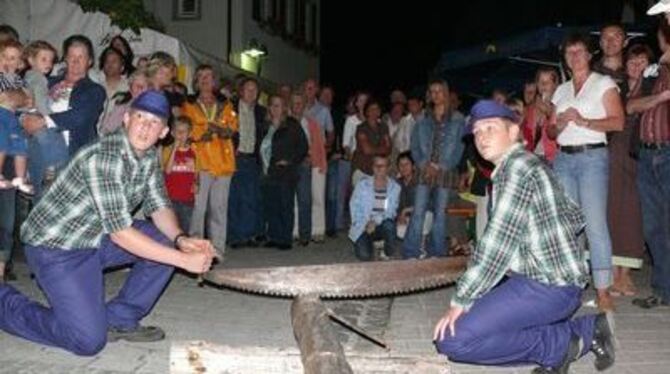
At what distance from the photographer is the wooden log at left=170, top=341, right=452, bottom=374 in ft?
12.3

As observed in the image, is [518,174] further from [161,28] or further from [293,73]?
[293,73]

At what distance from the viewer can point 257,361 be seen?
12.5 ft

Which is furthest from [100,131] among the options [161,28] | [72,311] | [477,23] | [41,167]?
[477,23]

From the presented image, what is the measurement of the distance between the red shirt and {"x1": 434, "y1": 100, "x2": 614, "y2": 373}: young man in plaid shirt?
4.26 m

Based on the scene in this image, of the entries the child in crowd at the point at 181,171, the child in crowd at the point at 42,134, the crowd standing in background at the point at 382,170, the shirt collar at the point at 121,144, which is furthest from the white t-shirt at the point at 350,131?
the shirt collar at the point at 121,144

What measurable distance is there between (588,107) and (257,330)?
299cm

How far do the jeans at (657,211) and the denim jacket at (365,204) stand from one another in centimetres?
336

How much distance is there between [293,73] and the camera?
29.1 meters

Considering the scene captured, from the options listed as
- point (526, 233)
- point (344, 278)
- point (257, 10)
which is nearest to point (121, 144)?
point (344, 278)

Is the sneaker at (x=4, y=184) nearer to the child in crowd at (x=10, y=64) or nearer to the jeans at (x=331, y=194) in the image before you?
the child in crowd at (x=10, y=64)

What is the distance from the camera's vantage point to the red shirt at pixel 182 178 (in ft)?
25.4

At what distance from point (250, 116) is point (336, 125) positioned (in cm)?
405

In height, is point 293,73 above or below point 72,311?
above

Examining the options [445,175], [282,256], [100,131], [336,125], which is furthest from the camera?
[336,125]
